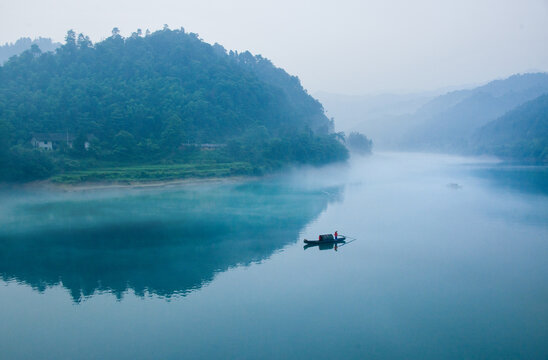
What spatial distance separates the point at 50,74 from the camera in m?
46.4

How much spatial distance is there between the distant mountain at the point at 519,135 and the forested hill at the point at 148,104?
125 ft

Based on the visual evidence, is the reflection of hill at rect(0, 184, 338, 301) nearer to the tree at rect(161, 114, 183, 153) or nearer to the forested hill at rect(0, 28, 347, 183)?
the forested hill at rect(0, 28, 347, 183)

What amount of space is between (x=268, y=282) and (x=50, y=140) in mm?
31017

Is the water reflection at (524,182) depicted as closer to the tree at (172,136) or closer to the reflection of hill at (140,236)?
A: the reflection of hill at (140,236)

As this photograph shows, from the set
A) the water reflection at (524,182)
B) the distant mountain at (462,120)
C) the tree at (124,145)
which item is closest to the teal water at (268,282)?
the water reflection at (524,182)

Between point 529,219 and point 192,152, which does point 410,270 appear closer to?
point 529,219

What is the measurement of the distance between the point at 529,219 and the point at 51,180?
107ft

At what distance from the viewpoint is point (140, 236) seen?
62.0 ft

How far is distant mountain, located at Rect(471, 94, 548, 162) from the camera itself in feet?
231

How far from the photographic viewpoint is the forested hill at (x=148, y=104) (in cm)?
3762

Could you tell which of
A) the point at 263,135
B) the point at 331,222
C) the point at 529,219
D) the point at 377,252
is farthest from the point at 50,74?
the point at 529,219

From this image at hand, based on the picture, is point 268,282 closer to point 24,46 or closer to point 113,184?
point 113,184

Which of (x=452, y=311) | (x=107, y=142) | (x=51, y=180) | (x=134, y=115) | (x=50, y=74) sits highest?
(x=50, y=74)

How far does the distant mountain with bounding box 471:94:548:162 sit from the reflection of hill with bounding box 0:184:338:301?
192ft
